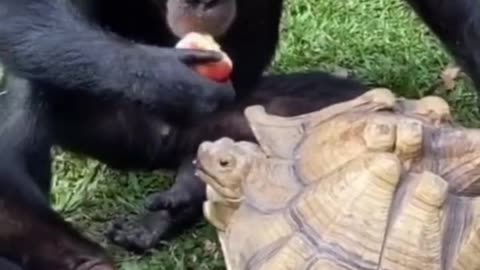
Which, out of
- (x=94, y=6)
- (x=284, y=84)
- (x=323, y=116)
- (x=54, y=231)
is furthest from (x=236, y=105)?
(x=323, y=116)

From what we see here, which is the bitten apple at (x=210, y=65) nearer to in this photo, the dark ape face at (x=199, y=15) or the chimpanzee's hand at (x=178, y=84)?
the chimpanzee's hand at (x=178, y=84)

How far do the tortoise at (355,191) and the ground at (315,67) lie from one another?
0.58 m

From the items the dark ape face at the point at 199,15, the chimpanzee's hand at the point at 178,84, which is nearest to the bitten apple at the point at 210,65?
the chimpanzee's hand at the point at 178,84

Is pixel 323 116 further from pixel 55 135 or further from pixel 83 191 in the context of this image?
pixel 83 191

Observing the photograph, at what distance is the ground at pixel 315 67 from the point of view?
273 cm

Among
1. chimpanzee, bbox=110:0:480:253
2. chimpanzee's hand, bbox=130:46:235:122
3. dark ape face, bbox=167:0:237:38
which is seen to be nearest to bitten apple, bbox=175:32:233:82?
chimpanzee's hand, bbox=130:46:235:122

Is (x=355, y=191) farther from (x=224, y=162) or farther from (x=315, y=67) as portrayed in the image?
(x=315, y=67)

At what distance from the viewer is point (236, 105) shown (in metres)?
2.79

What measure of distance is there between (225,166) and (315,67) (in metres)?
1.33

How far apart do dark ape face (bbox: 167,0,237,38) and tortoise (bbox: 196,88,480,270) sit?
41cm

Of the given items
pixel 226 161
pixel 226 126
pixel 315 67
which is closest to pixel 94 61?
pixel 226 161

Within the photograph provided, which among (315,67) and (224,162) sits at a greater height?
(224,162)

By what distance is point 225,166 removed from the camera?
2.09 metres

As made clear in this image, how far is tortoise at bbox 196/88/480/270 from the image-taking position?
1.90m
